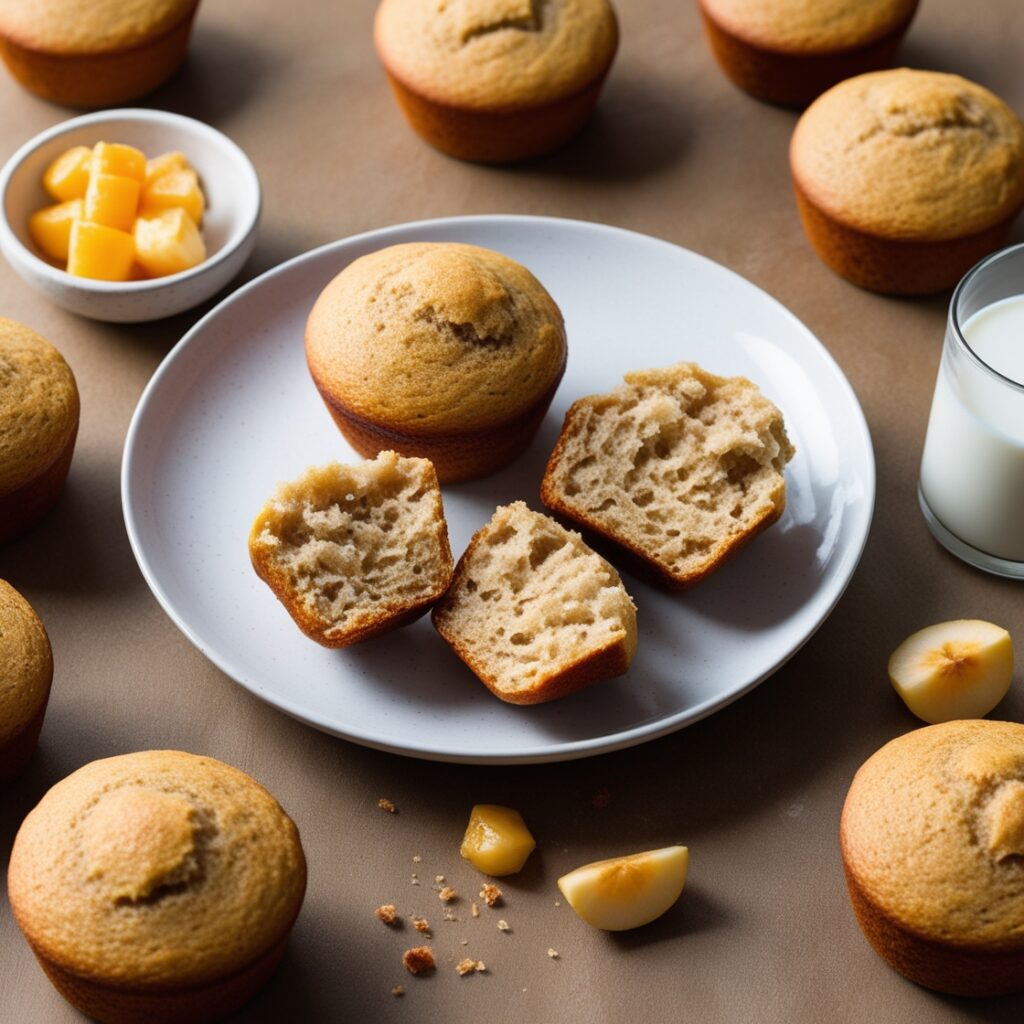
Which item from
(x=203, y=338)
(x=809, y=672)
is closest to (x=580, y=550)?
(x=809, y=672)

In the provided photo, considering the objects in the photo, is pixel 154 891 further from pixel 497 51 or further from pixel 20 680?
pixel 497 51

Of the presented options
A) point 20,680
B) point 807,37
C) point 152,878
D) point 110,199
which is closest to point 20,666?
point 20,680

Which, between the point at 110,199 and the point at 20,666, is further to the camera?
the point at 110,199

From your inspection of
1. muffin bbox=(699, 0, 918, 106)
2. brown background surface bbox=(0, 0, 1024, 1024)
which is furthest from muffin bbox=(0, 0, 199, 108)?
muffin bbox=(699, 0, 918, 106)

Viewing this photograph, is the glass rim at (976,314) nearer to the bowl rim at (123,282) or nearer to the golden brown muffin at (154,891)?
the golden brown muffin at (154,891)

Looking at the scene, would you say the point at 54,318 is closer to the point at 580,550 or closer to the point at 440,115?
the point at 440,115

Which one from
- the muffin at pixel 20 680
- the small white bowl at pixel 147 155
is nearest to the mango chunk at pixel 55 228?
the small white bowl at pixel 147 155

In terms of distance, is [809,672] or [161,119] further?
[161,119]
